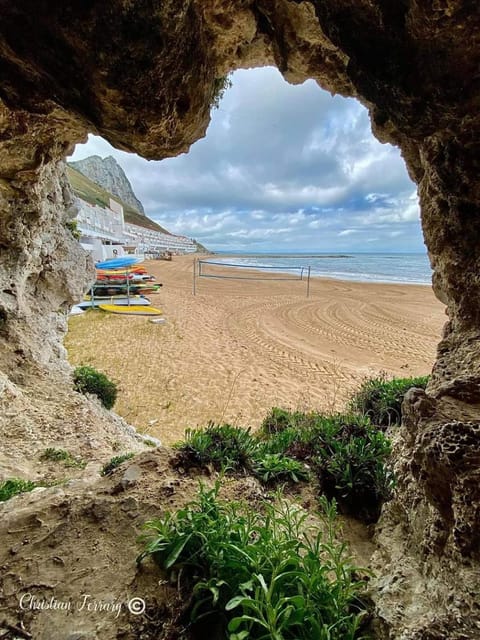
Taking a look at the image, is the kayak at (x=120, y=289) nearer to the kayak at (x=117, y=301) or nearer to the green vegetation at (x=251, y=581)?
the kayak at (x=117, y=301)

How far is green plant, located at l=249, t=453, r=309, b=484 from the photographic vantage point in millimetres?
2645

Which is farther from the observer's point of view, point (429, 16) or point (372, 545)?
point (372, 545)

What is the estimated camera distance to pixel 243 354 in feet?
29.9

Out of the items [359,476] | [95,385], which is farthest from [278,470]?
[95,385]

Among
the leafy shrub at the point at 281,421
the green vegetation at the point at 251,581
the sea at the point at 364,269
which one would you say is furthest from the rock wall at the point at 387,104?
the sea at the point at 364,269

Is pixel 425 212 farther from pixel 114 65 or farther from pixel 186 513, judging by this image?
pixel 186 513

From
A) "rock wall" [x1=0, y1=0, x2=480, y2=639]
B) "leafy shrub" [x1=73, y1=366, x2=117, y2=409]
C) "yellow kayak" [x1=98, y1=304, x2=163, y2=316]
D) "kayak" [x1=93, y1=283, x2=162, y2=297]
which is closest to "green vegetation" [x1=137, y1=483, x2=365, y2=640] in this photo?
"rock wall" [x1=0, y1=0, x2=480, y2=639]

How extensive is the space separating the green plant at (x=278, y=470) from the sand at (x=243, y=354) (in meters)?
2.85

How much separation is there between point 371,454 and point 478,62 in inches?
104

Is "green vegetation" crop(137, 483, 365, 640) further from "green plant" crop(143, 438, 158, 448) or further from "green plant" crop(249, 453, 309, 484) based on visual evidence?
"green plant" crop(143, 438, 158, 448)

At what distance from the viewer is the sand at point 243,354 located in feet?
20.6

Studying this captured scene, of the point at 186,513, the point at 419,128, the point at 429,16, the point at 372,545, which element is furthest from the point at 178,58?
the point at 372,545

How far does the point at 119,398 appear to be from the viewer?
21.4 ft

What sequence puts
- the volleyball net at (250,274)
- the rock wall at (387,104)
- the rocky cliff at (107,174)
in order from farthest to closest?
the rocky cliff at (107,174) < the volleyball net at (250,274) < the rock wall at (387,104)
